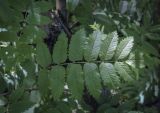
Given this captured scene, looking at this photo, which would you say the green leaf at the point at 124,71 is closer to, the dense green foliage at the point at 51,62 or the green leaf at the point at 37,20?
the dense green foliage at the point at 51,62

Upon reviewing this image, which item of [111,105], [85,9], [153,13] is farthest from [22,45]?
[153,13]

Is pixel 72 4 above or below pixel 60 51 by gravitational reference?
above

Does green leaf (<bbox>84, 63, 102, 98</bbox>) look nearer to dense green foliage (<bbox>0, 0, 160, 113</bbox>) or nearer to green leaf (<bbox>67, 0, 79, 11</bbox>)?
dense green foliage (<bbox>0, 0, 160, 113</bbox>)

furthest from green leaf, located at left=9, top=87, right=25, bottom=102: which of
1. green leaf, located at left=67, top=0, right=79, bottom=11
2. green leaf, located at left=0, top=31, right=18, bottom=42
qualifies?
green leaf, located at left=67, top=0, right=79, bottom=11

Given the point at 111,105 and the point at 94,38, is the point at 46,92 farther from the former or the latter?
the point at 111,105

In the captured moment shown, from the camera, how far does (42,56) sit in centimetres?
79

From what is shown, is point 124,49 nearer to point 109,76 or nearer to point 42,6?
point 109,76

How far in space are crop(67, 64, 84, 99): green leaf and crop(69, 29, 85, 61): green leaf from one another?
28mm

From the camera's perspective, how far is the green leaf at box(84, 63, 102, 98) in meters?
0.74

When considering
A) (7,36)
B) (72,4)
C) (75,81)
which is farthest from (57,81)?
(72,4)

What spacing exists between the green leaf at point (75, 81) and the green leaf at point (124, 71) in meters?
0.07

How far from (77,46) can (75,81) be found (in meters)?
0.07

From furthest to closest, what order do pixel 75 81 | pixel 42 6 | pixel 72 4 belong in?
pixel 72 4
pixel 42 6
pixel 75 81

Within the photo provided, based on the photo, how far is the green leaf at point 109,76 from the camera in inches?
29.6
